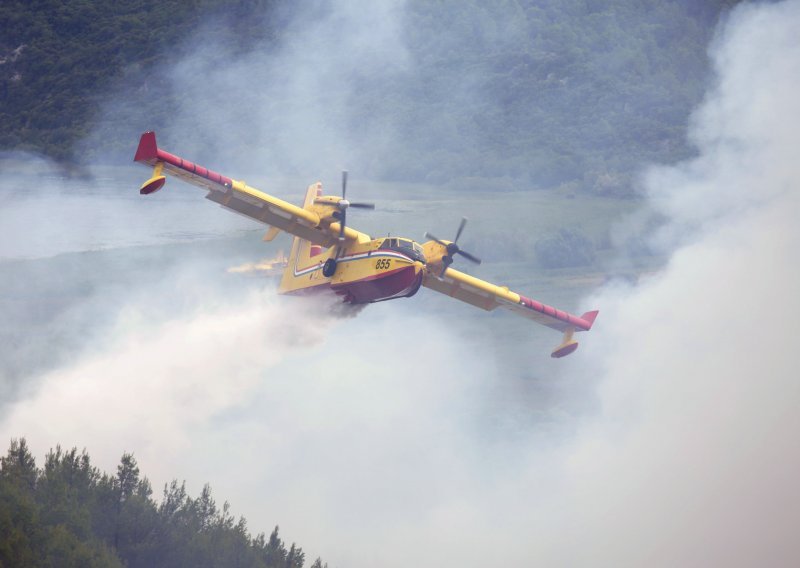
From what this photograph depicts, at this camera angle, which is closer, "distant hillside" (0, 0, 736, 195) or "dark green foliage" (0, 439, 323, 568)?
"dark green foliage" (0, 439, 323, 568)

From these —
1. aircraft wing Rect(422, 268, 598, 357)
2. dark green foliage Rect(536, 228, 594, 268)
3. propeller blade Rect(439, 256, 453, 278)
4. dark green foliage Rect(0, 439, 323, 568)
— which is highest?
dark green foliage Rect(536, 228, 594, 268)

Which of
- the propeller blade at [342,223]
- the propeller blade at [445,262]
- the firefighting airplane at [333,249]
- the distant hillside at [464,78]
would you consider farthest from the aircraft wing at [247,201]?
the distant hillside at [464,78]

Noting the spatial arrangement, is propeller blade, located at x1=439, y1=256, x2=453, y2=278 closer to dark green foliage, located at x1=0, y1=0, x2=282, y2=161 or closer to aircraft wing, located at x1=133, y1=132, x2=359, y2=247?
aircraft wing, located at x1=133, y1=132, x2=359, y2=247

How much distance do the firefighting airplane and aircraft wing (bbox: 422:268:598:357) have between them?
45mm

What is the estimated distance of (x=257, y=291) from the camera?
168 feet

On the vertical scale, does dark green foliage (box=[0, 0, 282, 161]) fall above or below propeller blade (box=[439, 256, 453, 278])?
above

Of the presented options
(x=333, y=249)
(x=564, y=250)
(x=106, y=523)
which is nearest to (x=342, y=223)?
(x=333, y=249)

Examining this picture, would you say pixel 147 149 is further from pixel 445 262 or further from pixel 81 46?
pixel 81 46

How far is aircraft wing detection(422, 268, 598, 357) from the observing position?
44219 mm

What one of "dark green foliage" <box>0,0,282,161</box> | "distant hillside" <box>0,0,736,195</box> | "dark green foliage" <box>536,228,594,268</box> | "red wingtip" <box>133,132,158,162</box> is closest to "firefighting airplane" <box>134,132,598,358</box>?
"red wingtip" <box>133,132,158,162</box>

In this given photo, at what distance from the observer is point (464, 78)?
86.9 metres

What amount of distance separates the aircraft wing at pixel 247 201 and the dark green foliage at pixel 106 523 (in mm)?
11454

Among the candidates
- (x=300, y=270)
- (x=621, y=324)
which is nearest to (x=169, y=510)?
(x=300, y=270)

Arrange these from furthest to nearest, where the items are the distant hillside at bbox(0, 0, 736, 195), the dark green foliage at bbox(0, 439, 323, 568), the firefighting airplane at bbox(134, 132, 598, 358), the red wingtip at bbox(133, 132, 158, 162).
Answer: the distant hillside at bbox(0, 0, 736, 195) → the dark green foliage at bbox(0, 439, 323, 568) → the firefighting airplane at bbox(134, 132, 598, 358) → the red wingtip at bbox(133, 132, 158, 162)
